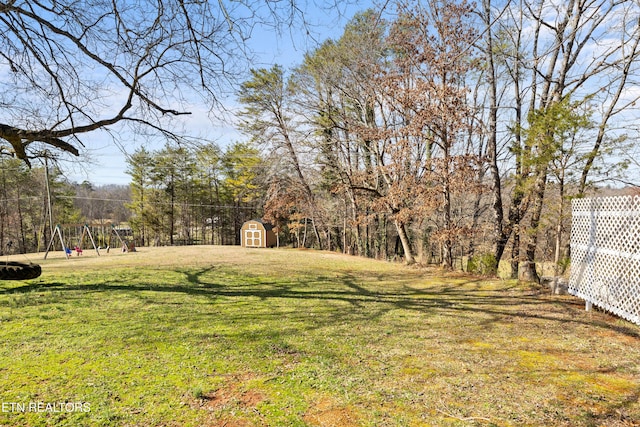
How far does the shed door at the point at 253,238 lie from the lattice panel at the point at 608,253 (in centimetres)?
1507

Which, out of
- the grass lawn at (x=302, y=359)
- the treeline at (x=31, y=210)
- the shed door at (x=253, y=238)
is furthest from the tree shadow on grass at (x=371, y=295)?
the treeline at (x=31, y=210)

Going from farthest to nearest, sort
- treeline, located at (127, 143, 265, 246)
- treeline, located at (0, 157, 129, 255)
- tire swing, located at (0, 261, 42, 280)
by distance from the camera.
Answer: treeline, located at (127, 143, 265, 246) → treeline, located at (0, 157, 129, 255) → tire swing, located at (0, 261, 42, 280)

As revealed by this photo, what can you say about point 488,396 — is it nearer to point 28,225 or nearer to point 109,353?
point 109,353

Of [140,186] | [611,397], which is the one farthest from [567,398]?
[140,186]

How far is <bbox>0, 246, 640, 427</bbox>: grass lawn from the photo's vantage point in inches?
90.2

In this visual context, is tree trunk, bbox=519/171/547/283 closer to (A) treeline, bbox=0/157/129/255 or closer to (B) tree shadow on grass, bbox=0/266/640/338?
(B) tree shadow on grass, bbox=0/266/640/338

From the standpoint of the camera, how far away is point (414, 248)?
720 inches

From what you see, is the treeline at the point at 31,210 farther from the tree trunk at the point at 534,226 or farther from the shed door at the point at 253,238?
the tree trunk at the point at 534,226

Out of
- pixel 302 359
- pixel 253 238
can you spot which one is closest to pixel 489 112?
pixel 302 359

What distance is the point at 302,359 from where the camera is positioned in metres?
3.19

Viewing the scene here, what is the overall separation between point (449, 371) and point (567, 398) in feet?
2.81

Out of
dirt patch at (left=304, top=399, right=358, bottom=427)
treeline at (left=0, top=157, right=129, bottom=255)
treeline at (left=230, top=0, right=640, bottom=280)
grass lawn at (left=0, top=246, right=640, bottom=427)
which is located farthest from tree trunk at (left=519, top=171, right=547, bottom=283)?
treeline at (left=0, top=157, right=129, bottom=255)

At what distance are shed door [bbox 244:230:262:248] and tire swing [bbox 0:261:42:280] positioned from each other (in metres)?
13.6

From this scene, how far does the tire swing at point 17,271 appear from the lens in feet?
16.0
